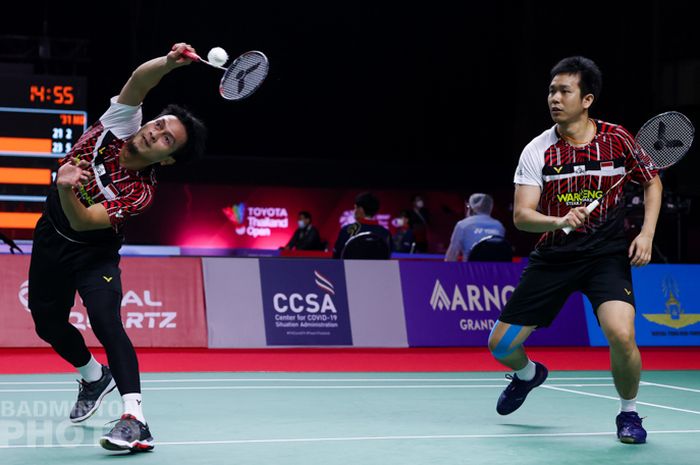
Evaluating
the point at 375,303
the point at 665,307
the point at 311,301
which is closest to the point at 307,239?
the point at 375,303

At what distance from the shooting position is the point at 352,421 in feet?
15.6

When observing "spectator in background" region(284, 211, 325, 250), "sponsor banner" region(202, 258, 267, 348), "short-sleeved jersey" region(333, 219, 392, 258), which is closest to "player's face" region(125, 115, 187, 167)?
"sponsor banner" region(202, 258, 267, 348)

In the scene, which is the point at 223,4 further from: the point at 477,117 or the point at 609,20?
the point at 609,20

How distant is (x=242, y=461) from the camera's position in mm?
3643

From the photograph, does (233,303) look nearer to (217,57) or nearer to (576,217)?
(217,57)

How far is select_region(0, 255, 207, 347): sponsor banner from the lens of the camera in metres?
7.90

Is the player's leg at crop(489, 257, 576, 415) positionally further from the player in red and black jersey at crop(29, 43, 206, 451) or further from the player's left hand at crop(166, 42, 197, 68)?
the player's left hand at crop(166, 42, 197, 68)

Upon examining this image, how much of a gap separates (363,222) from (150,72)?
5.14 metres

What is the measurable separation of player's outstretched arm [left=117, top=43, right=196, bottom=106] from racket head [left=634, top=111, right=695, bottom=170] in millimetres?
2299

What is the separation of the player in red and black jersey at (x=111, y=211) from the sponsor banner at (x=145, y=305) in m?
A: 3.90

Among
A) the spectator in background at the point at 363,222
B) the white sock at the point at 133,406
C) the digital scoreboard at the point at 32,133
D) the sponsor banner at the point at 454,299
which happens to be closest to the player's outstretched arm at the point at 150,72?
the white sock at the point at 133,406

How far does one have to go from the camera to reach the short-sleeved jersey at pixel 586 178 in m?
4.40

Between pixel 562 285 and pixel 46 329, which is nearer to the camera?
pixel 46 329

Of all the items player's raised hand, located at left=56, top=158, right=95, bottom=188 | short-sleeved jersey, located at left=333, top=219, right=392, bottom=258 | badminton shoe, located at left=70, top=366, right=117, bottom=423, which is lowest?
badminton shoe, located at left=70, top=366, right=117, bottom=423
